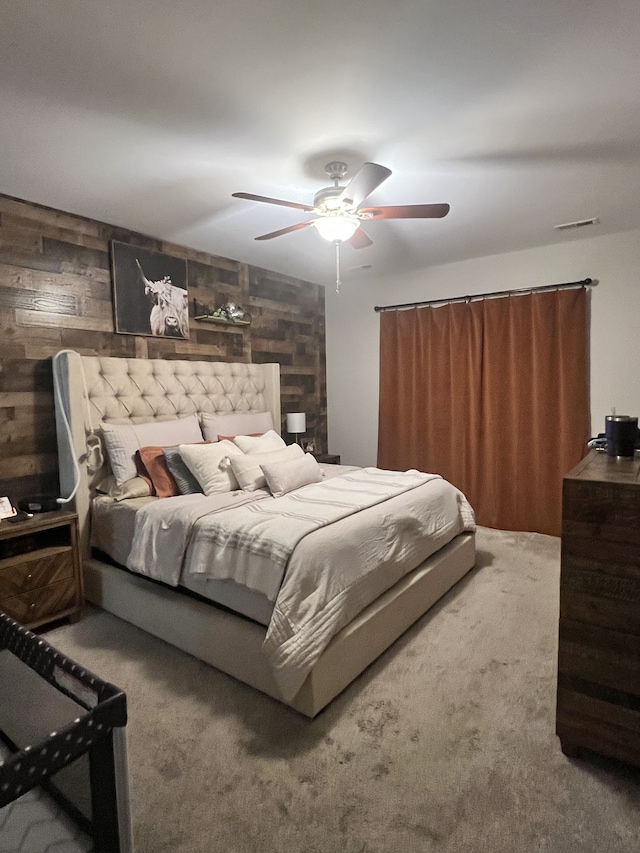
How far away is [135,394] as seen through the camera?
3264 millimetres

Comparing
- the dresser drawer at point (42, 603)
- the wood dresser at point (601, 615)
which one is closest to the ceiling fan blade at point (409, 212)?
the wood dresser at point (601, 615)

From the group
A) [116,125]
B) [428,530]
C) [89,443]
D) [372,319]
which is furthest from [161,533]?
[372,319]

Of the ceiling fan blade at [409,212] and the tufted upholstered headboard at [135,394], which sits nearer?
the ceiling fan blade at [409,212]

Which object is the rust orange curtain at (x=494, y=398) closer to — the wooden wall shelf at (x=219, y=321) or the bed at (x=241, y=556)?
the bed at (x=241, y=556)

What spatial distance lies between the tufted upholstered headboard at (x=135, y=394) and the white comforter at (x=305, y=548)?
0.72m

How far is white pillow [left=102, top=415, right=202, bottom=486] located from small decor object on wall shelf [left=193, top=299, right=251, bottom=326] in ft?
3.34

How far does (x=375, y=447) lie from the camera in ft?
16.1

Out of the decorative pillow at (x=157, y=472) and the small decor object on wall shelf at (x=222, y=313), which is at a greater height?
the small decor object on wall shelf at (x=222, y=313)

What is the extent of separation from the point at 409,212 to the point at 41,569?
268cm

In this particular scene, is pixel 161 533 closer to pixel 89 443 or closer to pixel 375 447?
pixel 89 443

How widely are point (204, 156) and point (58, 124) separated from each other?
2.08 feet

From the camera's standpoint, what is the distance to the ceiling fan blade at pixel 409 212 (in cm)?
216

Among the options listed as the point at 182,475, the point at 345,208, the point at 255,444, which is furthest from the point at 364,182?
the point at 182,475

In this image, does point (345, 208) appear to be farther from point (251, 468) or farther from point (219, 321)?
point (219, 321)
